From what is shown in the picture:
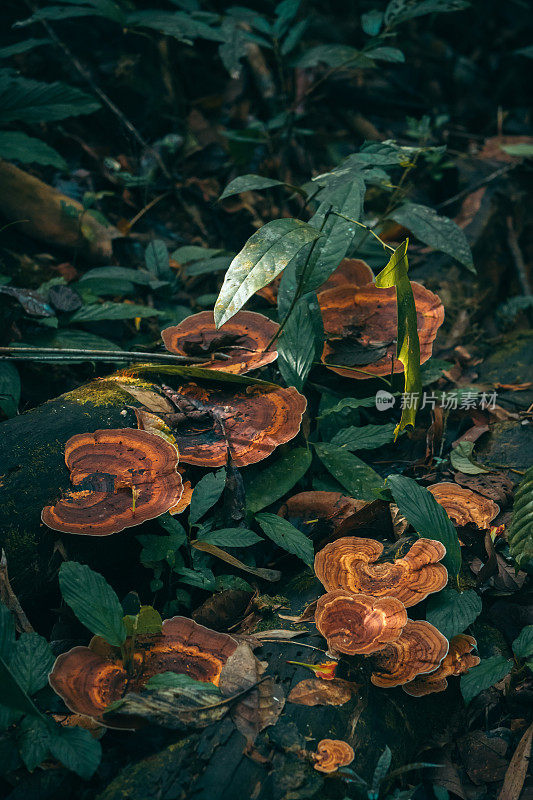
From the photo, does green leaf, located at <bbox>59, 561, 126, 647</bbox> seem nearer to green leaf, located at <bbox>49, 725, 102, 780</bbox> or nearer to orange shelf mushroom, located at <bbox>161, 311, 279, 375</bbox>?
green leaf, located at <bbox>49, 725, 102, 780</bbox>

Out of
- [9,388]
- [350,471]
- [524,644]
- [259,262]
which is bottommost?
[524,644]

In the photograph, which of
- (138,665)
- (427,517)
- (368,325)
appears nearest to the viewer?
(138,665)

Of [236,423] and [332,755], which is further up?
[236,423]

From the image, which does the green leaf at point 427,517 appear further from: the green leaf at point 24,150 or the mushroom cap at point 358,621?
the green leaf at point 24,150

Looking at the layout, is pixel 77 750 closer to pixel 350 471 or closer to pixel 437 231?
pixel 350 471

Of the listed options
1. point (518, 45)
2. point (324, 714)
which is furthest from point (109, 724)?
point (518, 45)

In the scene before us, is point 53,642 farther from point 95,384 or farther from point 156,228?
point 156,228

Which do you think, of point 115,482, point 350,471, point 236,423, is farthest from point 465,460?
point 115,482
